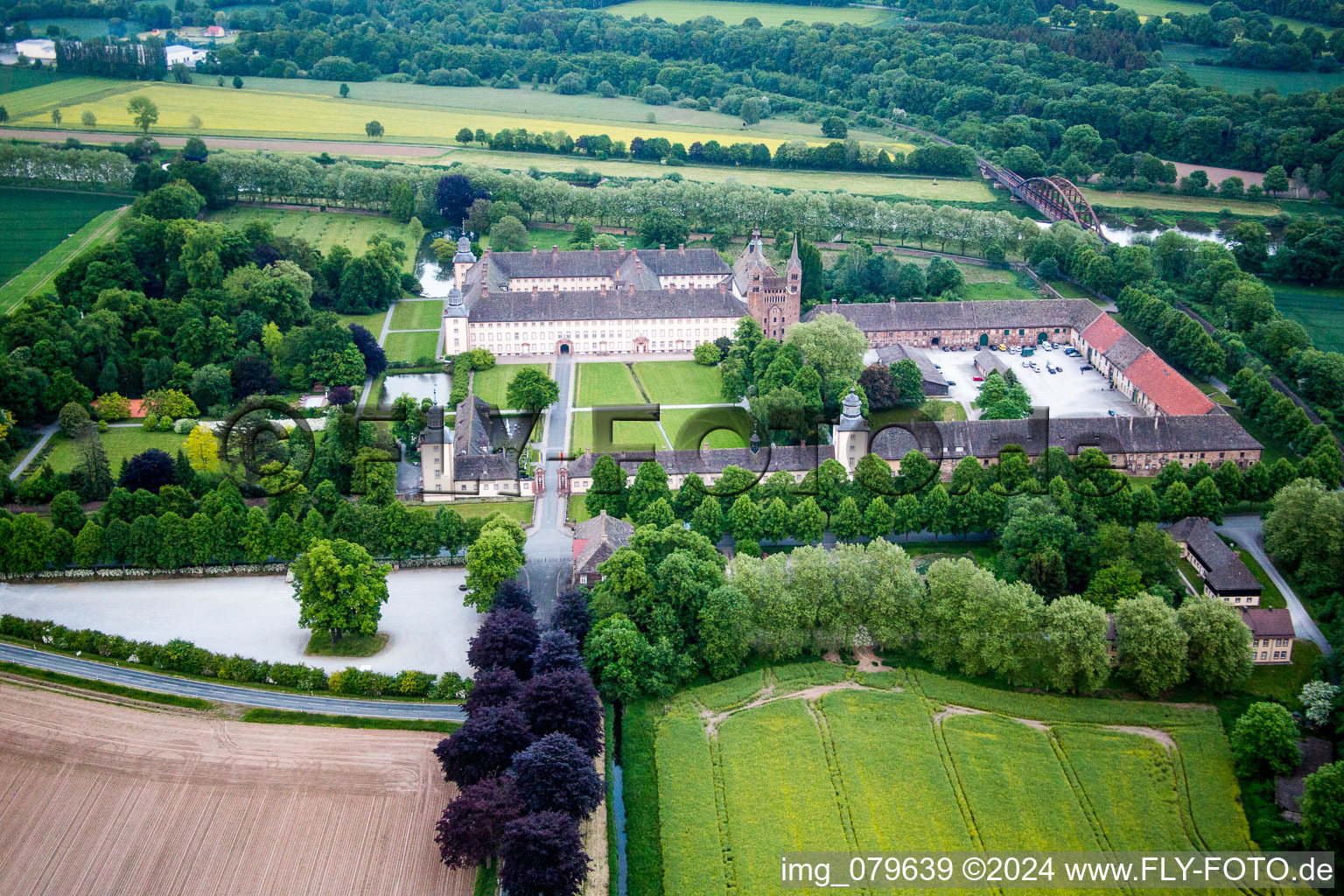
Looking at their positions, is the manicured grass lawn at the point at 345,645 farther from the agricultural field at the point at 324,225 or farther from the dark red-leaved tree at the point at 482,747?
the agricultural field at the point at 324,225

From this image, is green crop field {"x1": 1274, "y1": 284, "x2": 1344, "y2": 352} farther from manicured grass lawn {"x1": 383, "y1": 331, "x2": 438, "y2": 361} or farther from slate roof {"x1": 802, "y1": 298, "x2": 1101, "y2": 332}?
manicured grass lawn {"x1": 383, "y1": 331, "x2": 438, "y2": 361}

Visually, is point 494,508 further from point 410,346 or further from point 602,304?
point 602,304

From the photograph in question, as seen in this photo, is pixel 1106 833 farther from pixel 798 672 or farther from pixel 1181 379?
pixel 1181 379

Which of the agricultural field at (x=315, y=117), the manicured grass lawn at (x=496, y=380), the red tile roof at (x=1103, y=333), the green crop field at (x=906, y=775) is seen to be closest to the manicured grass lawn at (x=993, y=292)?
the red tile roof at (x=1103, y=333)

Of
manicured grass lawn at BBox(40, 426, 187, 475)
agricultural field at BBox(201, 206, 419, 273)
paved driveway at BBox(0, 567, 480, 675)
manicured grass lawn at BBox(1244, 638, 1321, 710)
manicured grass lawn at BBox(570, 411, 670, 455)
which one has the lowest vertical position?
paved driveway at BBox(0, 567, 480, 675)

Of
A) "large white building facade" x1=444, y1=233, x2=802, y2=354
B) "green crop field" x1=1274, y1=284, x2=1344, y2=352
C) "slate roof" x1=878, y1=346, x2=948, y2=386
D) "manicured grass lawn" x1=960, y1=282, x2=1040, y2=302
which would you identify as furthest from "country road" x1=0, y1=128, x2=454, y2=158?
"green crop field" x1=1274, y1=284, x2=1344, y2=352

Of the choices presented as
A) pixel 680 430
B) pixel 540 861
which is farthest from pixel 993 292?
pixel 540 861

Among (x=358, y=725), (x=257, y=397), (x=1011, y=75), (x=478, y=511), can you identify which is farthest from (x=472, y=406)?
(x=1011, y=75)
